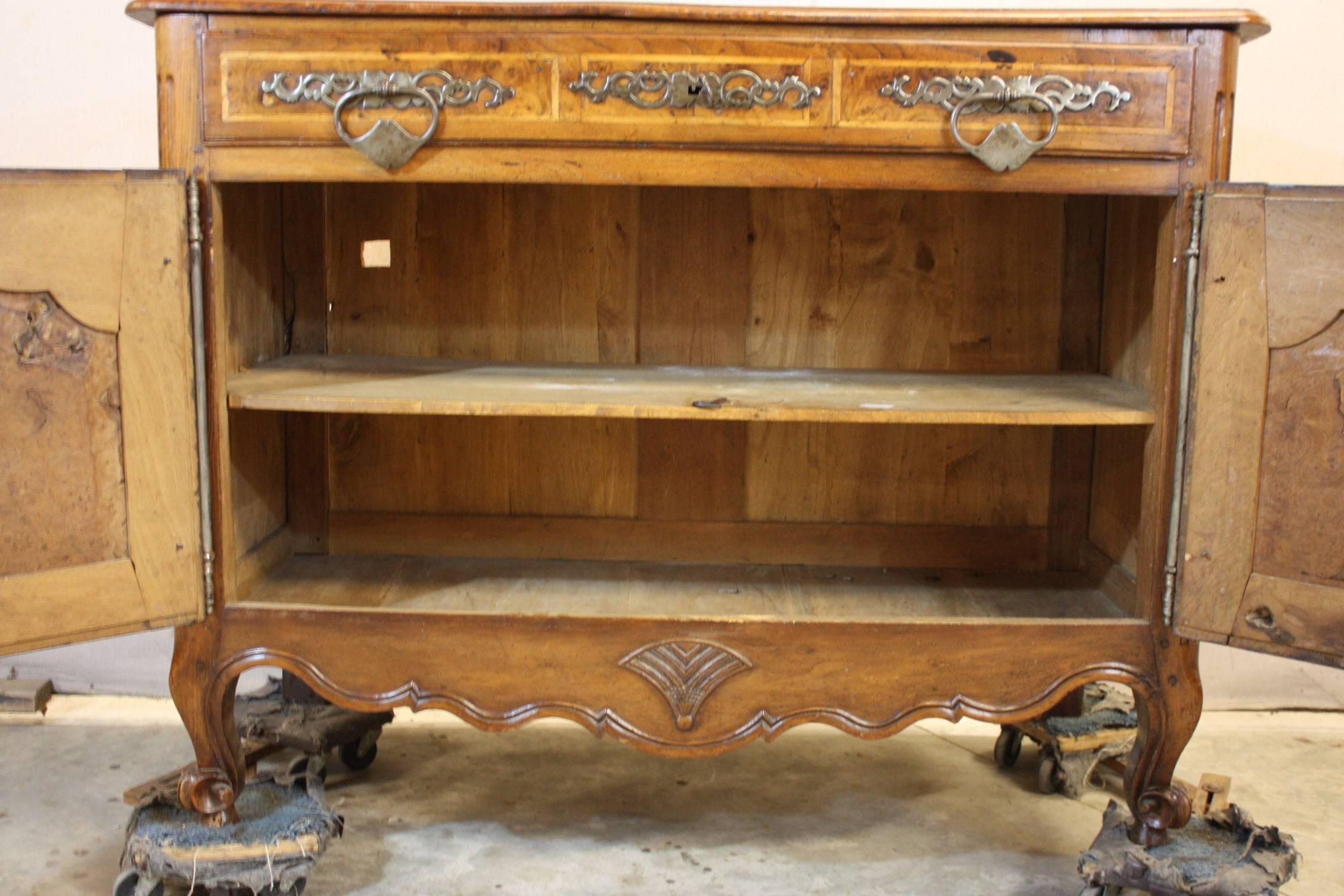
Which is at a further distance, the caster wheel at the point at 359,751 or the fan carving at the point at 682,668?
the caster wheel at the point at 359,751

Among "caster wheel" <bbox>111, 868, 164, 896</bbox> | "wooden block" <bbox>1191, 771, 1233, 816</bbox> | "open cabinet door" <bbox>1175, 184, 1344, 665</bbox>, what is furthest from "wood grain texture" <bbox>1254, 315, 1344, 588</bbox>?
"caster wheel" <bbox>111, 868, 164, 896</bbox>

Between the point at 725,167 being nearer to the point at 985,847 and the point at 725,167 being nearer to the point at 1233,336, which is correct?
the point at 1233,336

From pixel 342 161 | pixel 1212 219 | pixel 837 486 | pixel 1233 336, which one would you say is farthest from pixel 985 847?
pixel 342 161

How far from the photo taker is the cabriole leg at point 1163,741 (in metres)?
1.88

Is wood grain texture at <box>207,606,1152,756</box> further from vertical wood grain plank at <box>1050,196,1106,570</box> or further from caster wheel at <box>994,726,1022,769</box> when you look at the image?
caster wheel at <box>994,726,1022,769</box>

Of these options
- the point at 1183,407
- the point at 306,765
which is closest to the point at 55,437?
the point at 306,765

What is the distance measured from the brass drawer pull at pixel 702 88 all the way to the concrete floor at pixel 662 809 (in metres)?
1.21

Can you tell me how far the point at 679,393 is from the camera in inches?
78.8

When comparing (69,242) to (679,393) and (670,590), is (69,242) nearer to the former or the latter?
(679,393)

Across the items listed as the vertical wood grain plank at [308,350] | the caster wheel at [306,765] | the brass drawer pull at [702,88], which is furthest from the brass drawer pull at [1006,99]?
the caster wheel at [306,765]

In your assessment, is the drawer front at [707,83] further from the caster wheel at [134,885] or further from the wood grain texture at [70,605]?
the caster wheel at [134,885]

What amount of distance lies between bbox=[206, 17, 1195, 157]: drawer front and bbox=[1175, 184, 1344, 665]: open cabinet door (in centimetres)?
19

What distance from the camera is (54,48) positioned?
2773 millimetres

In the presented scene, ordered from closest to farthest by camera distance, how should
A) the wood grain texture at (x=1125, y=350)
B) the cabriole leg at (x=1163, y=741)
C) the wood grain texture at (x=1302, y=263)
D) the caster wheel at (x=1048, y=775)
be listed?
the wood grain texture at (x=1302, y=263), the cabriole leg at (x=1163, y=741), the wood grain texture at (x=1125, y=350), the caster wheel at (x=1048, y=775)
